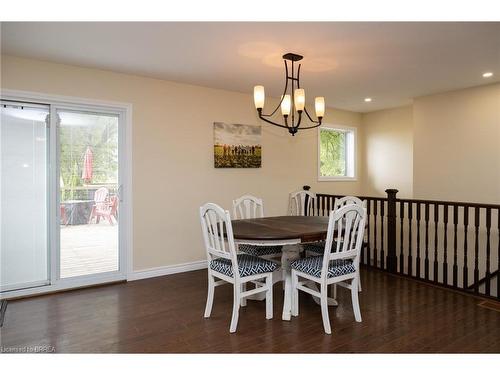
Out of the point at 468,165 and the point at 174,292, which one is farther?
the point at 468,165

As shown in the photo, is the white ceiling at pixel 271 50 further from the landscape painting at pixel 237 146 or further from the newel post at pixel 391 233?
the newel post at pixel 391 233

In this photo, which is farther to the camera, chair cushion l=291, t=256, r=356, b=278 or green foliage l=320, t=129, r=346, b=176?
green foliage l=320, t=129, r=346, b=176

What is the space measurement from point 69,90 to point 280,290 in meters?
3.15

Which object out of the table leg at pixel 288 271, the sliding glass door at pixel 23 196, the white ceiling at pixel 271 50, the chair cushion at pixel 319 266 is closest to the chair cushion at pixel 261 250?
the table leg at pixel 288 271

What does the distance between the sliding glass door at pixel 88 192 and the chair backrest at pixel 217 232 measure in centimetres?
166

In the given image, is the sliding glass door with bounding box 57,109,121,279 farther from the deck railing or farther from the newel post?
the newel post

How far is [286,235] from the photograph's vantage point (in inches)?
107

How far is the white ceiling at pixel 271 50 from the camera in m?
2.68

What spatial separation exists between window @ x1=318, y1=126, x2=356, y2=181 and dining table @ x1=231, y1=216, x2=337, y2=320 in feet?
9.14

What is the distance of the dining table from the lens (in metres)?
2.70

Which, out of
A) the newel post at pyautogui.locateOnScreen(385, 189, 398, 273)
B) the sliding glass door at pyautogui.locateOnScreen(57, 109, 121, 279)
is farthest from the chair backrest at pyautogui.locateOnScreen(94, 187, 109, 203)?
the newel post at pyautogui.locateOnScreen(385, 189, 398, 273)

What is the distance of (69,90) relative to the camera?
3.64m
